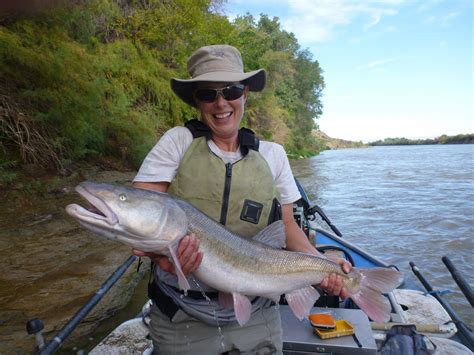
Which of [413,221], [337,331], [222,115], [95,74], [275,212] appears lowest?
[413,221]

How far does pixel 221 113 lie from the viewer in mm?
2416

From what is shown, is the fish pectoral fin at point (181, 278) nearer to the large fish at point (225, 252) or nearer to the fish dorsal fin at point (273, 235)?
the large fish at point (225, 252)

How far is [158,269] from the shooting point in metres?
2.31

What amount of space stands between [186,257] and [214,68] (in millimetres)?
1204

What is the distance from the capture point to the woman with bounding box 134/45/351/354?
2199mm

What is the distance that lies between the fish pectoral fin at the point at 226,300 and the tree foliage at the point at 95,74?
4.16m

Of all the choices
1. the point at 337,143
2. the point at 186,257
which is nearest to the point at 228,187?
the point at 186,257

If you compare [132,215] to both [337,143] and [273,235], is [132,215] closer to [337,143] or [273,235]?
[273,235]

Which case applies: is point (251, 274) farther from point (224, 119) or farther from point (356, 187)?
point (356, 187)

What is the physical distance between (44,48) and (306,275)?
8857mm

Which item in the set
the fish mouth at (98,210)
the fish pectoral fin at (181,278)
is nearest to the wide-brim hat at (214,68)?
the fish mouth at (98,210)

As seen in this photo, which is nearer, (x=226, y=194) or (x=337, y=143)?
(x=226, y=194)

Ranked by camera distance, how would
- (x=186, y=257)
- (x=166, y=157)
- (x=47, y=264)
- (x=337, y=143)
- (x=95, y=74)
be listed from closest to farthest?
(x=186, y=257) < (x=166, y=157) < (x=47, y=264) < (x=95, y=74) < (x=337, y=143)

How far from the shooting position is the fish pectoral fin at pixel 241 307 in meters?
2.14
